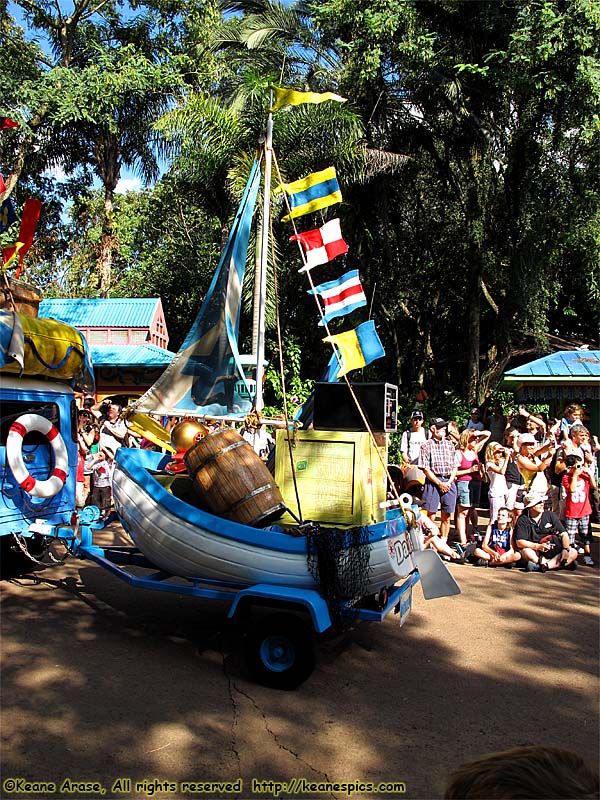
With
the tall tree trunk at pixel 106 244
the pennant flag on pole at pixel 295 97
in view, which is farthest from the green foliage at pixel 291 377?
the pennant flag on pole at pixel 295 97

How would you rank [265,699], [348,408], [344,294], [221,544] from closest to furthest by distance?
[265,699] < [221,544] < [348,408] < [344,294]

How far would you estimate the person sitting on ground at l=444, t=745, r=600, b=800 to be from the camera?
3.78 feet

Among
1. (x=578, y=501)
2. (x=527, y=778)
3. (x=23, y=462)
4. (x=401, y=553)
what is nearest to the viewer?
(x=527, y=778)

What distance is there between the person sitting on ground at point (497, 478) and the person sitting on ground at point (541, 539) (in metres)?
0.31

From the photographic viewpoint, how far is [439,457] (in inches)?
394

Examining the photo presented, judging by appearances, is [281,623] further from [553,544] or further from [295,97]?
[295,97]

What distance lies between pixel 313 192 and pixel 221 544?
4.15m

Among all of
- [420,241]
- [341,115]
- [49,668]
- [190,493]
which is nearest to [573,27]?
[341,115]

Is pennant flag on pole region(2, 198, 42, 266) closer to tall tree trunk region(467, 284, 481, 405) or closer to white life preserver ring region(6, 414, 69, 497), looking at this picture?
white life preserver ring region(6, 414, 69, 497)

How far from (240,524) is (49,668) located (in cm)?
178

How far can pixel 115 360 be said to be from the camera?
1969cm

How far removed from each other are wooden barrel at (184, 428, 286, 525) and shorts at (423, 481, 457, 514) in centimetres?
465

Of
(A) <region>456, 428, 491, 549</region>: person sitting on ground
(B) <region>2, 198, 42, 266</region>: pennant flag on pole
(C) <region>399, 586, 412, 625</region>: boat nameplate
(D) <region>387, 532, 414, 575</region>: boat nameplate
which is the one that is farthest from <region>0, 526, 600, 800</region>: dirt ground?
(B) <region>2, 198, 42, 266</region>: pennant flag on pole

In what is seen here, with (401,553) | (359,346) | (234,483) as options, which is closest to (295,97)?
(359,346)
